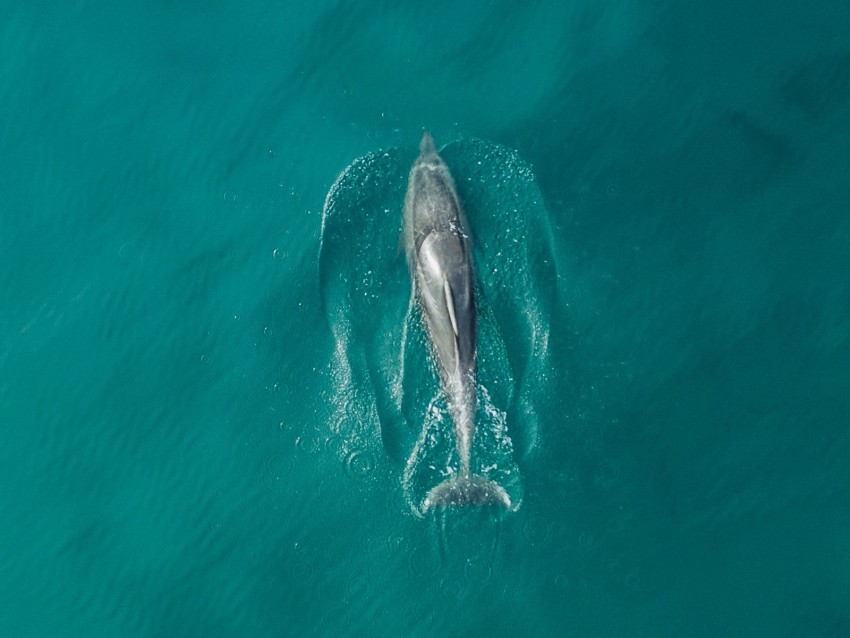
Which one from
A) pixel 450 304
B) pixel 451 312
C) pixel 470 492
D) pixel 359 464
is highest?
pixel 450 304

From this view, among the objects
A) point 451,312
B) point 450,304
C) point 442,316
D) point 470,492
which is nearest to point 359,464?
point 470,492

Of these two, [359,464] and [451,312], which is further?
[359,464]

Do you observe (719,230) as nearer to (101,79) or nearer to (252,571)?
(252,571)

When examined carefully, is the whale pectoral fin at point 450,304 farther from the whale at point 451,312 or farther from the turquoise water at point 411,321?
the turquoise water at point 411,321

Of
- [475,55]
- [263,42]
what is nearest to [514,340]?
[475,55]

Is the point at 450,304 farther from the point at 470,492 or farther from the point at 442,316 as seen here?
→ the point at 470,492

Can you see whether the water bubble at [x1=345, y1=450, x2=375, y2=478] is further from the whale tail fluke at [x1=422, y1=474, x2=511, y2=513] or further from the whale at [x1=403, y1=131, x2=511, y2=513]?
the whale tail fluke at [x1=422, y1=474, x2=511, y2=513]

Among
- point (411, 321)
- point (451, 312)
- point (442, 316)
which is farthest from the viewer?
point (411, 321)
